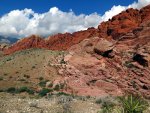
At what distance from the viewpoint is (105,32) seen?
56.7 metres

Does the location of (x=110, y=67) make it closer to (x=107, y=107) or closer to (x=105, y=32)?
(x=107, y=107)

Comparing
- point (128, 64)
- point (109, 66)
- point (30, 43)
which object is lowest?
point (109, 66)

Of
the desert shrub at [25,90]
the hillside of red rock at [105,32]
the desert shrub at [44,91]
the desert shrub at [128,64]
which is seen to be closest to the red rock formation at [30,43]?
the hillside of red rock at [105,32]

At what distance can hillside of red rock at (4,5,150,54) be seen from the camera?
5470 centimetres

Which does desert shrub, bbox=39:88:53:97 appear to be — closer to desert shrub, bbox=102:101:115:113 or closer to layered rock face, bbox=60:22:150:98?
layered rock face, bbox=60:22:150:98

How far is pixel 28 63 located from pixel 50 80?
705 cm

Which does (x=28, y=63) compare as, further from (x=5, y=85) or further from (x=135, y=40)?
(x=135, y=40)

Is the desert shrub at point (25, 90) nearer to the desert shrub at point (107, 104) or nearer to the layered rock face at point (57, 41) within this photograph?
the desert shrub at point (107, 104)

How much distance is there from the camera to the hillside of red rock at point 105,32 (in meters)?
54.7

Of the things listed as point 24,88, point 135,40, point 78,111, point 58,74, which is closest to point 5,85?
point 24,88

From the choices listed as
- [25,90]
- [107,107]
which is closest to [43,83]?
[25,90]

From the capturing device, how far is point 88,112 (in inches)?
999

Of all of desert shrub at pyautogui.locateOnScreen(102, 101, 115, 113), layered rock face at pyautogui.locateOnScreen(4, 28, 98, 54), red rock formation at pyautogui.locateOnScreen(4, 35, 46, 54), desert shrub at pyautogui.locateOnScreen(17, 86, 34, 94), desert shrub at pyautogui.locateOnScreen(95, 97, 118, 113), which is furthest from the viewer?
red rock formation at pyautogui.locateOnScreen(4, 35, 46, 54)

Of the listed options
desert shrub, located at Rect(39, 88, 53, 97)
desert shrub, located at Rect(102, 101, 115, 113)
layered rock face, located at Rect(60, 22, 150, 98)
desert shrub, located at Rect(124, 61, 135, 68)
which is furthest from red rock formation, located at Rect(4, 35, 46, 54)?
desert shrub, located at Rect(102, 101, 115, 113)
